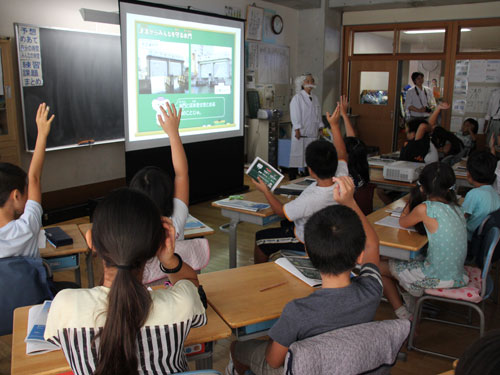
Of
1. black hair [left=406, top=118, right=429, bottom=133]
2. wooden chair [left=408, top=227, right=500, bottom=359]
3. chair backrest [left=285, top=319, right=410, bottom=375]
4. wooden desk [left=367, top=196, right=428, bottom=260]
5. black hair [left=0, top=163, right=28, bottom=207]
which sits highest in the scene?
black hair [left=406, top=118, right=429, bottom=133]

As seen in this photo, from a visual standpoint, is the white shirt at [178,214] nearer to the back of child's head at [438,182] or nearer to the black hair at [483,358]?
the back of child's head at [438,182]

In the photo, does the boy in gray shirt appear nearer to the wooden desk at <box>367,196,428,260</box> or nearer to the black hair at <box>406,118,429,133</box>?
the wooden desk at <box>367,196,428,260</box>

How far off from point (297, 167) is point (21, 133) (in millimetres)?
3737

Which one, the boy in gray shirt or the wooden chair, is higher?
the boy in gray shirt

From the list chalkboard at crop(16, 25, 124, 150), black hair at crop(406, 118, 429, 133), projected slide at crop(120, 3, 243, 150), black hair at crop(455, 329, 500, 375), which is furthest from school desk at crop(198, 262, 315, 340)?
chalkboard at crop(16, 25, 124, 150)

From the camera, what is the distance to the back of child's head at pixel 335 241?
1.47m

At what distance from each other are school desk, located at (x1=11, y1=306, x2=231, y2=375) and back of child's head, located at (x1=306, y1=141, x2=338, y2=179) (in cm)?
123

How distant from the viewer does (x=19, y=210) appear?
82.1 inches

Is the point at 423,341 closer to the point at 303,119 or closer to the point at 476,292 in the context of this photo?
the point at 476,292

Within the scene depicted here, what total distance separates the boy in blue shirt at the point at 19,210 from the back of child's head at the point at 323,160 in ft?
4.56

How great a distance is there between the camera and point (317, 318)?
4.59ft

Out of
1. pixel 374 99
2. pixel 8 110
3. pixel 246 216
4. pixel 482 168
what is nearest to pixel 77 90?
pixel 8 110

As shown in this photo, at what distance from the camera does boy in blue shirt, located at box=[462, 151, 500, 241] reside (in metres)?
3.02

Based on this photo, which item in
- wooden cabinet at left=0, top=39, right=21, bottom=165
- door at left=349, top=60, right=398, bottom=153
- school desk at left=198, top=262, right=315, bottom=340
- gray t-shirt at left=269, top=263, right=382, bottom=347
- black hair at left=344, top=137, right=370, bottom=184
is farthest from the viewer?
door at left=349, top=60, right=398, bottom=153
